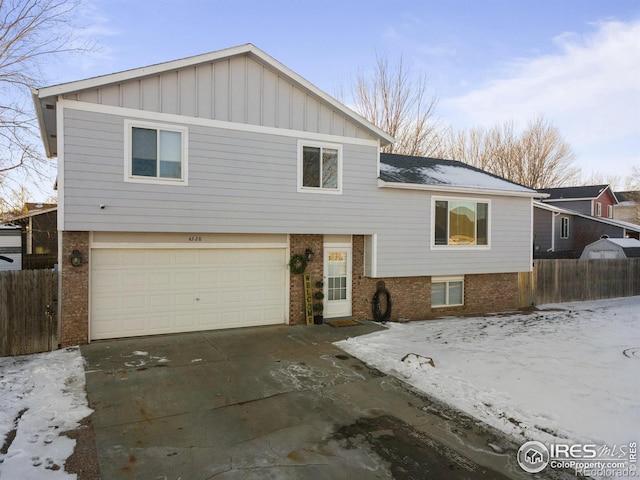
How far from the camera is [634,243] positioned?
20.2 m

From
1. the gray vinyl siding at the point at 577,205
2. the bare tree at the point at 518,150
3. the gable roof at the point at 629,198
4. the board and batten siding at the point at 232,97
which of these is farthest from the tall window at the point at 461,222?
the gable roof at the point at 629,198

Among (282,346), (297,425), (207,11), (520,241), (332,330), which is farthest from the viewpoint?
(520,241)

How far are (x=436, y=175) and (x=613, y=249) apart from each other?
13.1 meters

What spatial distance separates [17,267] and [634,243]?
92.5ft

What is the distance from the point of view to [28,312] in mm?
7875

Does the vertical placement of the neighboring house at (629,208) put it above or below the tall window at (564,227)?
above

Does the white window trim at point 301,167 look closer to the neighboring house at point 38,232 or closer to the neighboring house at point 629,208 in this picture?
the neighboring house at point 38,232

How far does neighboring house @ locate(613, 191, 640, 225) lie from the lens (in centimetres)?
3841

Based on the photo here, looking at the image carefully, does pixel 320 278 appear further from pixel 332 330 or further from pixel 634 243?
pixel 634 243

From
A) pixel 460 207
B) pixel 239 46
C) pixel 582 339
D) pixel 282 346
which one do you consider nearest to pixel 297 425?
pixel 282 346

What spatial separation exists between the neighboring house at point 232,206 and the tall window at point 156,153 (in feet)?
0.08

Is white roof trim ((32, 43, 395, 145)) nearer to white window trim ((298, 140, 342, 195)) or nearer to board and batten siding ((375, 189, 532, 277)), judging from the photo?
white window trim ((298, 140, 342, 195))

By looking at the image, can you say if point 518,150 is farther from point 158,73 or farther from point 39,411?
point 39,411

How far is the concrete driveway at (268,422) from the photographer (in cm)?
421
